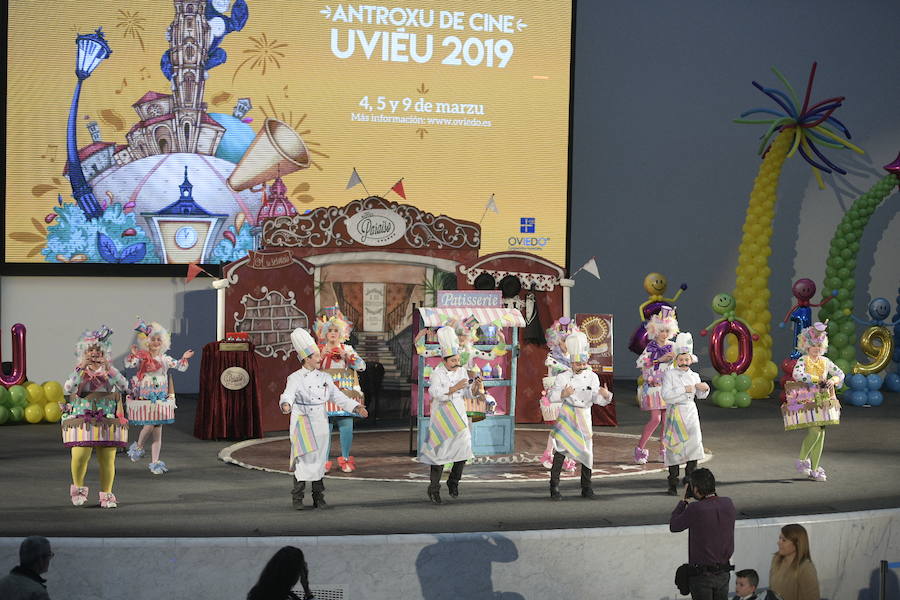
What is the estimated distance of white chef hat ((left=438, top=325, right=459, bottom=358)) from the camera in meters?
9.11

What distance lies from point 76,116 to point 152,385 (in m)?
5.16

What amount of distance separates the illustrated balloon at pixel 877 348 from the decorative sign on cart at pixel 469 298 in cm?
643

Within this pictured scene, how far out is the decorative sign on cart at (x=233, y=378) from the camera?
1166 centimetres

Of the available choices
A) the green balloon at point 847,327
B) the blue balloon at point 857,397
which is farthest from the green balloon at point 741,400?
the green balloon at point 847,327

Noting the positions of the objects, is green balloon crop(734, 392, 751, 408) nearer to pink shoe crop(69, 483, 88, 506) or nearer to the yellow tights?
the yellow tights

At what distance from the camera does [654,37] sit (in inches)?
667

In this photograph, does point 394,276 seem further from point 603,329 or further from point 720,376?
point 720,376

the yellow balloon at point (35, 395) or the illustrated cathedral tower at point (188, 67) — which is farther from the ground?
the illustrated cathedral tower at point (188, 67)

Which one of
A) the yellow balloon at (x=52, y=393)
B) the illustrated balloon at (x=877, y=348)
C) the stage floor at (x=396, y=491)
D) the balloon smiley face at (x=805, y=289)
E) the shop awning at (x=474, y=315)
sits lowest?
the stage floor at (x=396, y=491)

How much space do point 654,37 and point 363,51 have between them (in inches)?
178

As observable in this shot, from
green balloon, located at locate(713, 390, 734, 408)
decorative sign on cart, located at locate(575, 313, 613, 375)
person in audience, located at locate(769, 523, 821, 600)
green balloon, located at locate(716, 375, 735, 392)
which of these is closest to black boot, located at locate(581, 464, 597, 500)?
person in audience, located at locate(769, 523, 821, 600)

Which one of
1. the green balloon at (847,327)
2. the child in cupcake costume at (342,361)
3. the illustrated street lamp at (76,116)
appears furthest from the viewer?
the green balloon at (847,327)

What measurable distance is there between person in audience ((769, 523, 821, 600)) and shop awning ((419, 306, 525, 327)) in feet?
13.5

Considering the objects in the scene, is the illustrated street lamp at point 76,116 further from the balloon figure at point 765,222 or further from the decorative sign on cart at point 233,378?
the balloon figure at point 765,222
